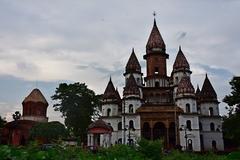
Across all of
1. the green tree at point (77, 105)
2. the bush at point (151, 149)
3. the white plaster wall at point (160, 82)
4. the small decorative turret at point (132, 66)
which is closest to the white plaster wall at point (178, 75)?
the white plaster wall at point (160, 82)

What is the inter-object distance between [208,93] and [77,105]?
80.0 ft

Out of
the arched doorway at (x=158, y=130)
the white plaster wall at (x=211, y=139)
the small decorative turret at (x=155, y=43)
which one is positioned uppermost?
the small decorative turret at (x=155, y=43)

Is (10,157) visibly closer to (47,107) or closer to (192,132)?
(192,132)

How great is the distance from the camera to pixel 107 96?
184 ft

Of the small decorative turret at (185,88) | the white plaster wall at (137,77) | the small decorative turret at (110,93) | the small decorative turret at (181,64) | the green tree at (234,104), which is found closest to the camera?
the green tree at (234,104)

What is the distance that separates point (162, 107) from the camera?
49531 mm

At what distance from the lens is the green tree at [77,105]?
5881cm

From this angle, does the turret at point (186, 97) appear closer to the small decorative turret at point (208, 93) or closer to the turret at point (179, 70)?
the turret at point (179, 70)

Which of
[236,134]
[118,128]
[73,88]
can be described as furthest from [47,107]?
[236,134]

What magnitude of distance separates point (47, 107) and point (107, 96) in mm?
13298

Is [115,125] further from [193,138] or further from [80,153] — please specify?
[80,153]

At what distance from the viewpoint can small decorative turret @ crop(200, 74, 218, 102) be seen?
181ft

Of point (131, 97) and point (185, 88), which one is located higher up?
point (185, 88)

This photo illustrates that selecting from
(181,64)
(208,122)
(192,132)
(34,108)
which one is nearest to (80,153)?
(192,132)
